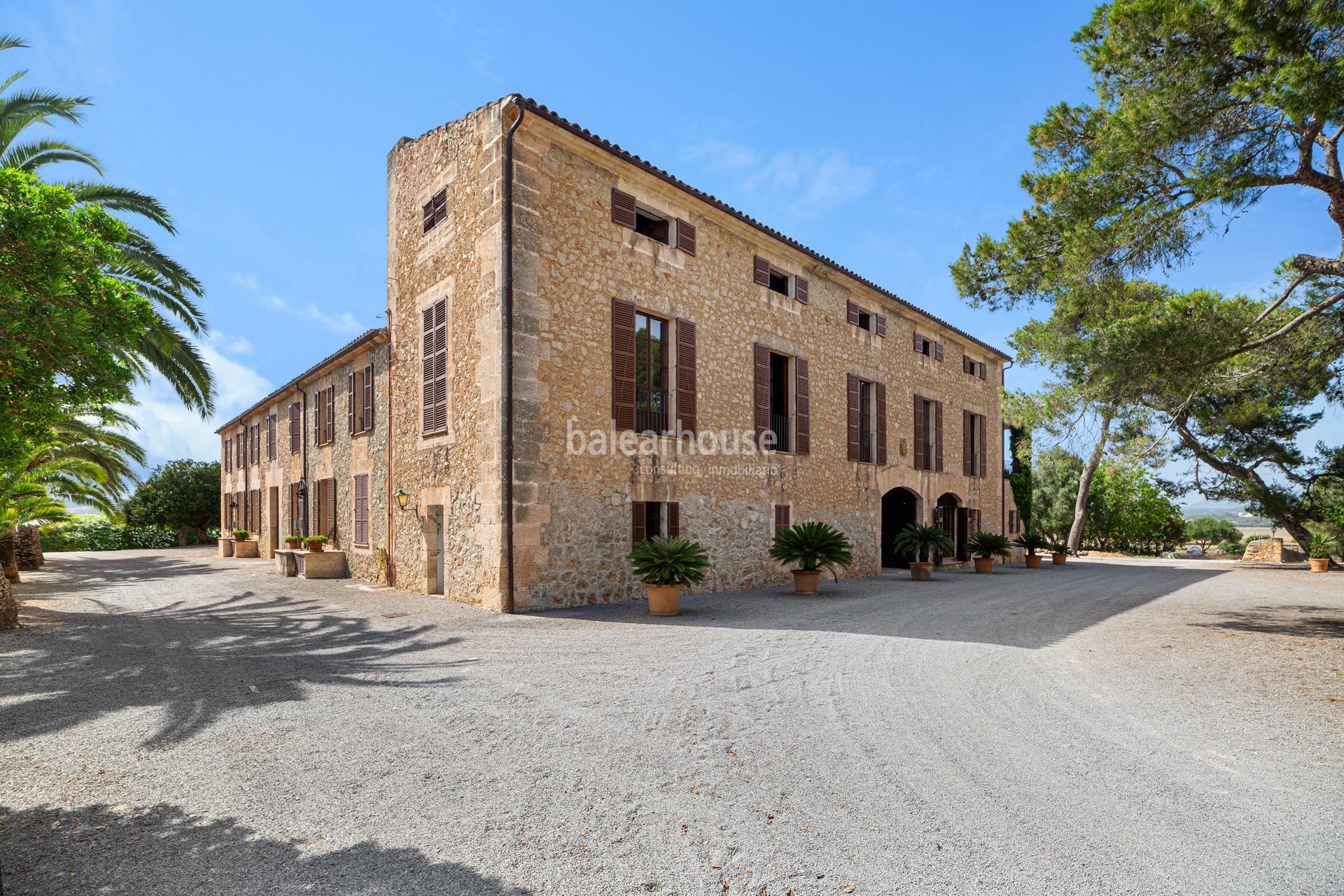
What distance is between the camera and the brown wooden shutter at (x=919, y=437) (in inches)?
733

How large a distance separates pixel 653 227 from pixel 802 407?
4.91 meters

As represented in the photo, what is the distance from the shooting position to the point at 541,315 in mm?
9859

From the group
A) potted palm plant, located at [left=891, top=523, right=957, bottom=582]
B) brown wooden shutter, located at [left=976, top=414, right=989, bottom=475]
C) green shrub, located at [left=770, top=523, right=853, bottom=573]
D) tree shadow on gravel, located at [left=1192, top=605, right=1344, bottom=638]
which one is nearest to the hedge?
green shrub, located at [left=770, top=523, right=853, bottom=573]

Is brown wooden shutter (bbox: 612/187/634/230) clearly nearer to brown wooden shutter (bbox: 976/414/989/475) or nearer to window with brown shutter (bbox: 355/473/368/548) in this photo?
window with brown shutter (bbox: 355/473/368/548)

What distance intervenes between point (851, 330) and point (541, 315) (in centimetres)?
897

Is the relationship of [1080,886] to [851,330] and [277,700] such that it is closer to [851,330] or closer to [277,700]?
[277,700]

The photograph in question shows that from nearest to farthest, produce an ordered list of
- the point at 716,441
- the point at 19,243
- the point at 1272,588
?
the point at 19,243 → the point at 716,441 → the point at 1272,588

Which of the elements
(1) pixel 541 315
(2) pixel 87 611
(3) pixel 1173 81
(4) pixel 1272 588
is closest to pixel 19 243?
(1) pixel 541 315

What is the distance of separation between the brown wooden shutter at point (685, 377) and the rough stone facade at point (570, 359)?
0.21 metres

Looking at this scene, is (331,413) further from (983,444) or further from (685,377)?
(983,444)

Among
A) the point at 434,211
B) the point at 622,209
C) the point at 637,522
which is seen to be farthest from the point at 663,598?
the point at 434,211

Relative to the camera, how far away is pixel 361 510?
14.3 metres

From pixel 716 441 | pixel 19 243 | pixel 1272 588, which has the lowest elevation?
pixel 1272 588

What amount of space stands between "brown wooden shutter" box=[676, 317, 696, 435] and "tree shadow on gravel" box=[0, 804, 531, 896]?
9155mm
